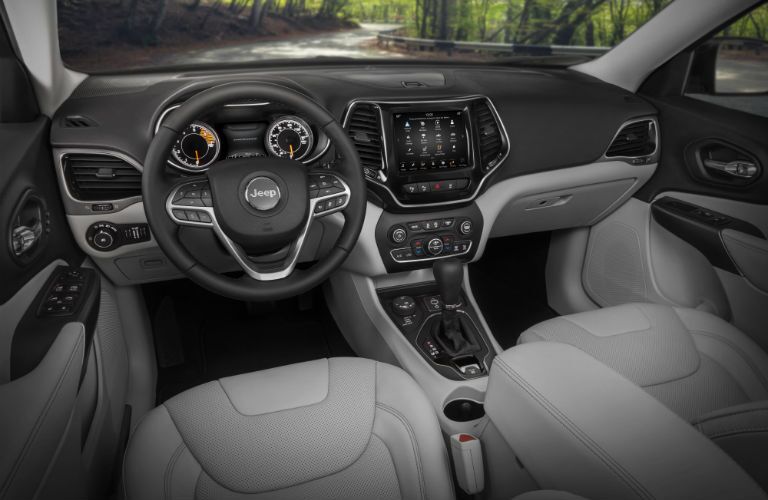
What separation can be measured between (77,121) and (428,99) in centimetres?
106

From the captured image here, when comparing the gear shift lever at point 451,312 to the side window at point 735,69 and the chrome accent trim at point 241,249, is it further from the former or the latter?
the side window at point 735,69

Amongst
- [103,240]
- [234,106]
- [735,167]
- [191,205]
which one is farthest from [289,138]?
[735,167]

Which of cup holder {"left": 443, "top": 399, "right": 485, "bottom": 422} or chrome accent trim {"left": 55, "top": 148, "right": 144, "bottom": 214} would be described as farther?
cup holder {"left": 443, "top": 399, "right": 485, "bottom": 422}

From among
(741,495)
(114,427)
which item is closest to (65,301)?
(114,427)

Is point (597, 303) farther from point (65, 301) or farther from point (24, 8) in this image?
point (24, 8)

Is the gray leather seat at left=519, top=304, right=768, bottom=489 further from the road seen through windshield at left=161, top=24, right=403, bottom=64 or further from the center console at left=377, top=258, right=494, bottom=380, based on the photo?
the road seen through windshield at left=161, top=24, right=403, bottom=64

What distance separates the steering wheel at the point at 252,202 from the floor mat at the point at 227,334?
38.8 inches

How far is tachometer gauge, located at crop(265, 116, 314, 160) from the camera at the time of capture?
1630 millimetres

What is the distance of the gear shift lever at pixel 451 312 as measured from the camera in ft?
5.96

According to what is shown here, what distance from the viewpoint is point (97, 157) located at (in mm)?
1594

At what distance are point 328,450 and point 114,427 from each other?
0.85 metres

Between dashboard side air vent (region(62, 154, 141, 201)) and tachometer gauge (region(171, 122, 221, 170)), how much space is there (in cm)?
18

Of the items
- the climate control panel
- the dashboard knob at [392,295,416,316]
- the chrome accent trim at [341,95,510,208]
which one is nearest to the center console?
the dashboard knob at [392,295,416,316]

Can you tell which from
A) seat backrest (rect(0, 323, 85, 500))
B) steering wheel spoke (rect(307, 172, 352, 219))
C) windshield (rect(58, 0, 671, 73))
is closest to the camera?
seat backrest (rect(0, 323, 85, 500))
